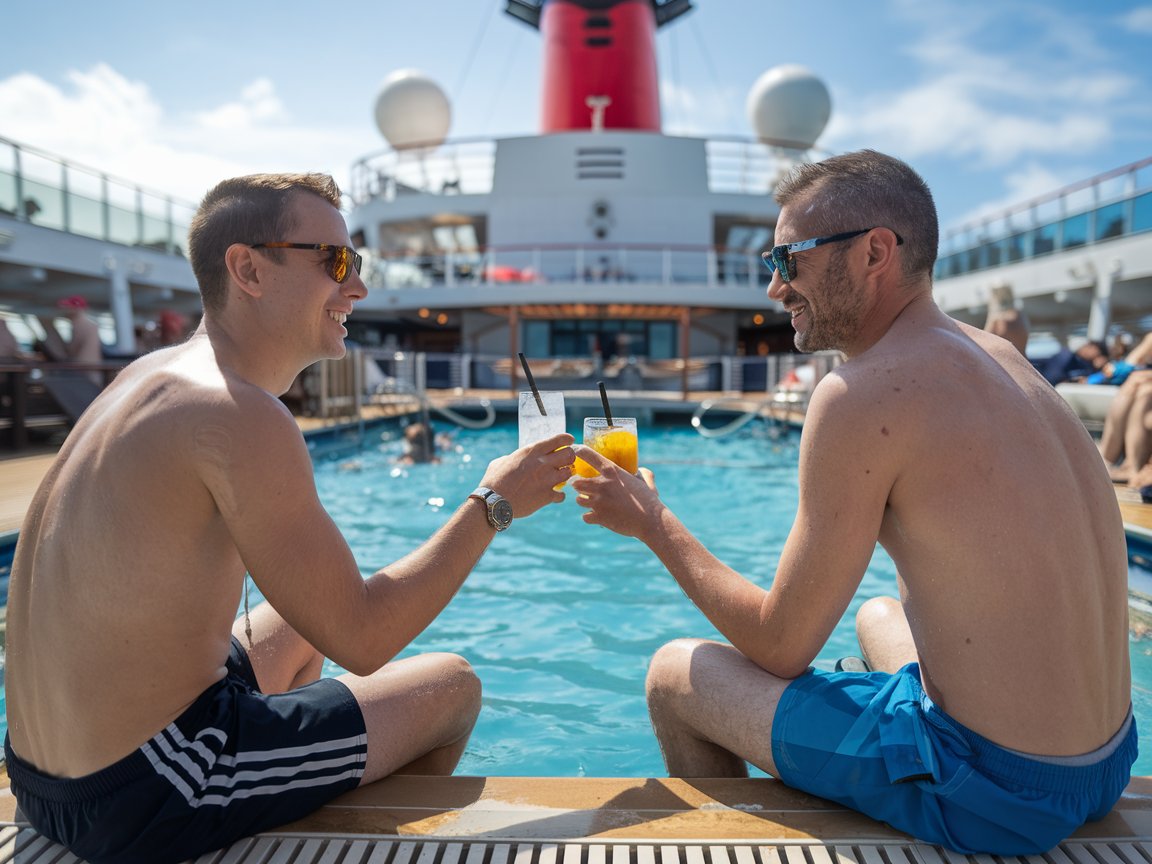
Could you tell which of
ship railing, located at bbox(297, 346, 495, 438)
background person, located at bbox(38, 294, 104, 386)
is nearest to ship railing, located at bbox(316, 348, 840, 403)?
ship railing, located at bbox(297, 346, 495, 438)

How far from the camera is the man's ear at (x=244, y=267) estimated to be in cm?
139

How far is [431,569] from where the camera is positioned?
4.61ft

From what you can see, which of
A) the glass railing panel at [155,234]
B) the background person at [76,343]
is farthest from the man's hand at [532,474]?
the glass railing panel at [155,234]

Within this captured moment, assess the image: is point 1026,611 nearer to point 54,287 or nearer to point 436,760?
point 436,760

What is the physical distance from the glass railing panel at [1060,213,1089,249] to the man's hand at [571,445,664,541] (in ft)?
40.9

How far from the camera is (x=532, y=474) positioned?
1.66 meters

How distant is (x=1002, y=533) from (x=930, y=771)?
0.42 meters

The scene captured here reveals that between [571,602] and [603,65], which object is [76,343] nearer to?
[571,602]

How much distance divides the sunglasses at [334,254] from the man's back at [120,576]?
28 cm

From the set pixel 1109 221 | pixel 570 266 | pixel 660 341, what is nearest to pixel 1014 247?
pixel 1109 221

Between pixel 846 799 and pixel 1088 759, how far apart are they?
0.40 metres

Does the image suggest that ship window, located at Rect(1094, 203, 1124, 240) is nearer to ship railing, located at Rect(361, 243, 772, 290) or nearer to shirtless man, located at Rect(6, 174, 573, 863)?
ship railing, located at Rect(361, 243, 772, 290)

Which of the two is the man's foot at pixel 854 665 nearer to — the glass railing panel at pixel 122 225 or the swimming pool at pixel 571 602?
the swimming pool at pixel 571 602

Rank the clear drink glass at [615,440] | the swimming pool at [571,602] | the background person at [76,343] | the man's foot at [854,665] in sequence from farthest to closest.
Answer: the background person at [76,343] < the swimming pool at [571,602] < the man's foot at [854,665] < the clear drink glass at [615,440]
